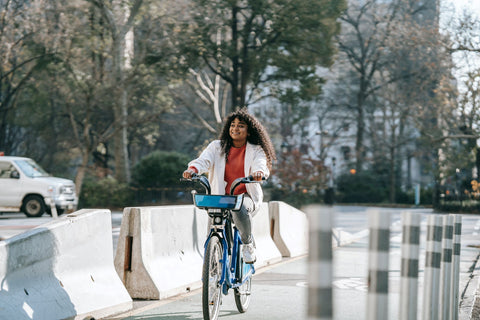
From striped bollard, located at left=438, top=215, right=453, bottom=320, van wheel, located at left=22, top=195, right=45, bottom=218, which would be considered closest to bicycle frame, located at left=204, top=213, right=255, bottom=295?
striped bollard, located at left=438, top=215, right=453, bottom=320

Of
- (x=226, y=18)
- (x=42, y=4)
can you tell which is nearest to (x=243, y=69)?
(x=226, y=18)

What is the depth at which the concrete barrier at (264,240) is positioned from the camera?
10.5m

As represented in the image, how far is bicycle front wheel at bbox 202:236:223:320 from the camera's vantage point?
5441 mm

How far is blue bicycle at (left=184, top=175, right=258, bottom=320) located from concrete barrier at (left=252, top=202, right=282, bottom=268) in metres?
4.01

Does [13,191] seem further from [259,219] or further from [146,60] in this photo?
[259,219]

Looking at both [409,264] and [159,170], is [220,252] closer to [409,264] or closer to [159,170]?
[409,264]

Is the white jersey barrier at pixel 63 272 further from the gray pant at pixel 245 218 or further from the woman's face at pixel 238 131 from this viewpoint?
the woman's face at pixel 238 131

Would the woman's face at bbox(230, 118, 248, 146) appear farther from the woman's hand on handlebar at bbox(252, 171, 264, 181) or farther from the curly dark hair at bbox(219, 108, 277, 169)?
the woman's hand on handlebar at bbox(252, 171, 264, 181)

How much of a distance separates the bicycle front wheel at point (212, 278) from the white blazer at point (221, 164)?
28.6 inches

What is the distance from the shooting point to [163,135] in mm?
48438

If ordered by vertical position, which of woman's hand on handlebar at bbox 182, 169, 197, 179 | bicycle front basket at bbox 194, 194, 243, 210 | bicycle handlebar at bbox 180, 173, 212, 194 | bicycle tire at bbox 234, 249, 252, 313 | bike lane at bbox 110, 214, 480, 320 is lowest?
bike lane at bbox 110, 214, 480, 320

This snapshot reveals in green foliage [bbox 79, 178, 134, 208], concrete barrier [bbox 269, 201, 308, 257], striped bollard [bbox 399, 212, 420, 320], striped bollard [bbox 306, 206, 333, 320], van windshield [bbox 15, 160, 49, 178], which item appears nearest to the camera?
striped bollard [bbox 306, 206, 333, 320]

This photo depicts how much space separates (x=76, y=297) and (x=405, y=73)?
49243 mm

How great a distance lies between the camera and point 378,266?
314 cm
